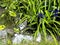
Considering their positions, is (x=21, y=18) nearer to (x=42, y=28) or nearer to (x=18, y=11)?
(x=18, y=11)

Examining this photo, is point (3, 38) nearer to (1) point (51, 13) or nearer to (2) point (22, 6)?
(2) point (22, 6)

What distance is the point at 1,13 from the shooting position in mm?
3062

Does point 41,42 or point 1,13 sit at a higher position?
point 1,13

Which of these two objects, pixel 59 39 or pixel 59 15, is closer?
pixel 59 39

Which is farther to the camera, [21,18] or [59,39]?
[21,18]

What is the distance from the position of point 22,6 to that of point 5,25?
14.7 inches

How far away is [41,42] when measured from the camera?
2648 mm

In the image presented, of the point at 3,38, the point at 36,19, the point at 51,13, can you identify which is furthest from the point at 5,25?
the point at 51,13

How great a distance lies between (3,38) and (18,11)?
1.62 ft

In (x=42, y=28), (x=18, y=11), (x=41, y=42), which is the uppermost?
(x=18, y=11)

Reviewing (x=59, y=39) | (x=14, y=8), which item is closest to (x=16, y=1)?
(x=14, y=8)

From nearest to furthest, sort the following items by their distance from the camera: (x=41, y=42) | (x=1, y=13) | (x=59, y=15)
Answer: (x=41, y=42), (x=59, y=15), (x=1, y=13)

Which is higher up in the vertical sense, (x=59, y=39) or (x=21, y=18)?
(x=21, y=18)

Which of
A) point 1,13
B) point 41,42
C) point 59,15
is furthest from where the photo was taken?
point 1,13
